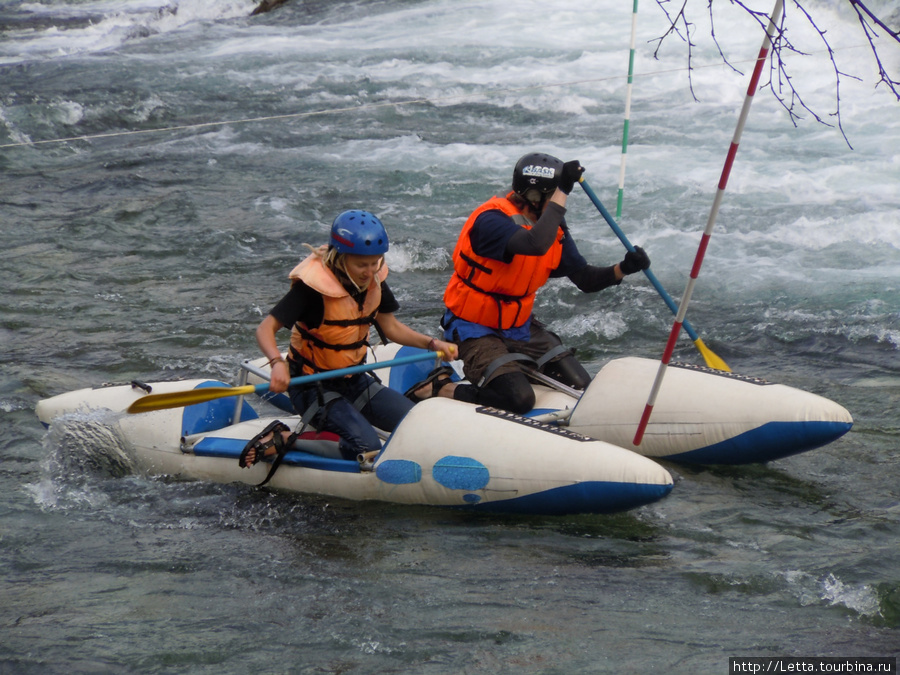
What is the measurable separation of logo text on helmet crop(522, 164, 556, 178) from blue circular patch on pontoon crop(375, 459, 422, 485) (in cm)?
141

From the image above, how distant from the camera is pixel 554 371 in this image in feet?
15.8

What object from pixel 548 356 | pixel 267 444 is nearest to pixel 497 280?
pixel 548 356

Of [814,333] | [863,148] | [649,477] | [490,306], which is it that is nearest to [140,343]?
[490,306]

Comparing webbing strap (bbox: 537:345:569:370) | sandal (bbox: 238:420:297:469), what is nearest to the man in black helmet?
webbing strap (bbox: 537:345:569:370)

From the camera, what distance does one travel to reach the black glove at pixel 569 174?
4.26 metres

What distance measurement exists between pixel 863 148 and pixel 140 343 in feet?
24.6

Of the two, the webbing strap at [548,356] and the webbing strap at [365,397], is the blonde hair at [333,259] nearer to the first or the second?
the webbing strap at [365,397]

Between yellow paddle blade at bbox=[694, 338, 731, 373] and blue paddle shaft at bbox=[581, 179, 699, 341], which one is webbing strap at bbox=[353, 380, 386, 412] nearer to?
blue paddle shaft at bbox=[581, 179, 699, 341]

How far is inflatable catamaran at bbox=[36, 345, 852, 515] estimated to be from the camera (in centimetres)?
376

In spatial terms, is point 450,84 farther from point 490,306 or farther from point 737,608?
point 737,608

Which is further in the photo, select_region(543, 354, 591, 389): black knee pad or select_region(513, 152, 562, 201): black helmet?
select_region(543, 354, 591, 389): black knee pad

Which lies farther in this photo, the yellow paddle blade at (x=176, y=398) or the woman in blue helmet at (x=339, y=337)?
the yellow paddle blade at (x=176, y=398)

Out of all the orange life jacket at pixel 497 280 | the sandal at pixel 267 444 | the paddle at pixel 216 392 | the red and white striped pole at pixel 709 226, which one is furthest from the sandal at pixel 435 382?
the red and white striped pole at pixel 709 226

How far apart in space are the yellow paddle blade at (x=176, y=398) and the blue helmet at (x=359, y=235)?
81 centimetres
